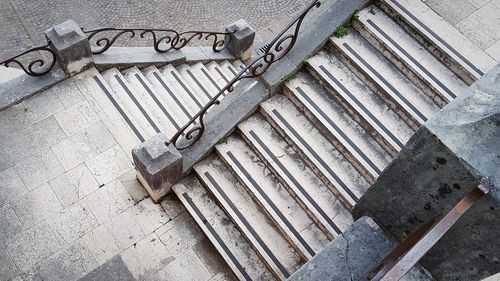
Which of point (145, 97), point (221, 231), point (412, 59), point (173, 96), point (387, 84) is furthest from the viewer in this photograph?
point (173, 96)

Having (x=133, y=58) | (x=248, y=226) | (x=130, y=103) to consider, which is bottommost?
(x=248, y=226)

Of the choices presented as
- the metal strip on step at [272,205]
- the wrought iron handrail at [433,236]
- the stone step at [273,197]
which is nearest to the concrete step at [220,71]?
the stone step at [273,197]

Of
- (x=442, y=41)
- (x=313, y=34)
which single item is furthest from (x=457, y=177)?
(x=313, y=34)

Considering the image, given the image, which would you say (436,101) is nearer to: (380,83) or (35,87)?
(380,83)

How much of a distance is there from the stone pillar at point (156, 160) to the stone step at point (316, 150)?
1.36m

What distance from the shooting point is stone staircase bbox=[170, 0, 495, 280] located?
5.91 metres

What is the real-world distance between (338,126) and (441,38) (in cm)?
182

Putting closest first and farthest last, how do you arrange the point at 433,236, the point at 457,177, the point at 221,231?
the point at 433,236 → the point at 457,177 → the point at 221,231

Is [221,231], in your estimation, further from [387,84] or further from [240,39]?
[240,39]

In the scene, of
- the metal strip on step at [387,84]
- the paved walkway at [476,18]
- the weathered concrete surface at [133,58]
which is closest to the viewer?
the metal strip on step at [387,84]

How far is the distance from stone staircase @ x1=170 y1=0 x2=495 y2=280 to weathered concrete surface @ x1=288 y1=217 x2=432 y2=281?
0.72 metres

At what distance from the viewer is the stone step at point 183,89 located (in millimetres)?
8039

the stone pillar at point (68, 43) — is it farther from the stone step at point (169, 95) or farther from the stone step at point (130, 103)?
the stone step at point (169, 95)

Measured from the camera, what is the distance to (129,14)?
1009 centimetres
